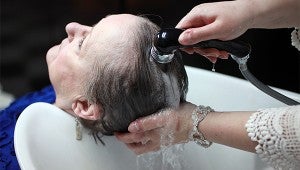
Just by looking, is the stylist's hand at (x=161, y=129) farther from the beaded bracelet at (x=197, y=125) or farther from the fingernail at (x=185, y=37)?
the fingernail at (x=185, y=37)

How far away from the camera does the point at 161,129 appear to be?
43.2 inches

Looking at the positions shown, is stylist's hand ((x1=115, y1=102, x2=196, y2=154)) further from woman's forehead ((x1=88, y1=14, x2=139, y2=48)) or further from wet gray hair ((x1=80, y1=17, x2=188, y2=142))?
woman's forehead ((x1=88, y1=14, x2=139, y2=48))

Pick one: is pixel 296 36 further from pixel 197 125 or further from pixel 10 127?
A: pixel 10 127

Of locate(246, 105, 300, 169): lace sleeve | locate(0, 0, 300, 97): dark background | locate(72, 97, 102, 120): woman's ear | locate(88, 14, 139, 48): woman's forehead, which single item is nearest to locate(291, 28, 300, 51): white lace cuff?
locate(246, 105, 300, 169): lace sleeve

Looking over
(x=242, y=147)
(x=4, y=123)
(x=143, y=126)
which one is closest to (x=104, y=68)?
(x=143, y=126)

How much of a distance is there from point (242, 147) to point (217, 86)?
55 centimetres

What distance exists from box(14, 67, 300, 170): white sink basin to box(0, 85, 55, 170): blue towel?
0.46 ft

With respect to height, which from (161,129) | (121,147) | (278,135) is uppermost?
(278,135)

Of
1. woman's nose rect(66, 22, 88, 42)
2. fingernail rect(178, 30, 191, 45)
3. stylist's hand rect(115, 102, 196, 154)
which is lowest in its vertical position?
stylist's hand rect(115, 102, 196, 154)

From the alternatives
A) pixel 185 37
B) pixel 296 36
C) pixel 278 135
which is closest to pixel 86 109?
pixel 185 37

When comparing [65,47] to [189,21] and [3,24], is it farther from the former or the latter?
[3,24]

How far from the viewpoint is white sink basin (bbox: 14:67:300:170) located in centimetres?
115

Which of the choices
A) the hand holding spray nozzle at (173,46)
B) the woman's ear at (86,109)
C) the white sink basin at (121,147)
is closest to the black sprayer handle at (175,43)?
the hand holding spray nozzle at (173,46)

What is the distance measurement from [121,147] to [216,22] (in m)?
0.56
